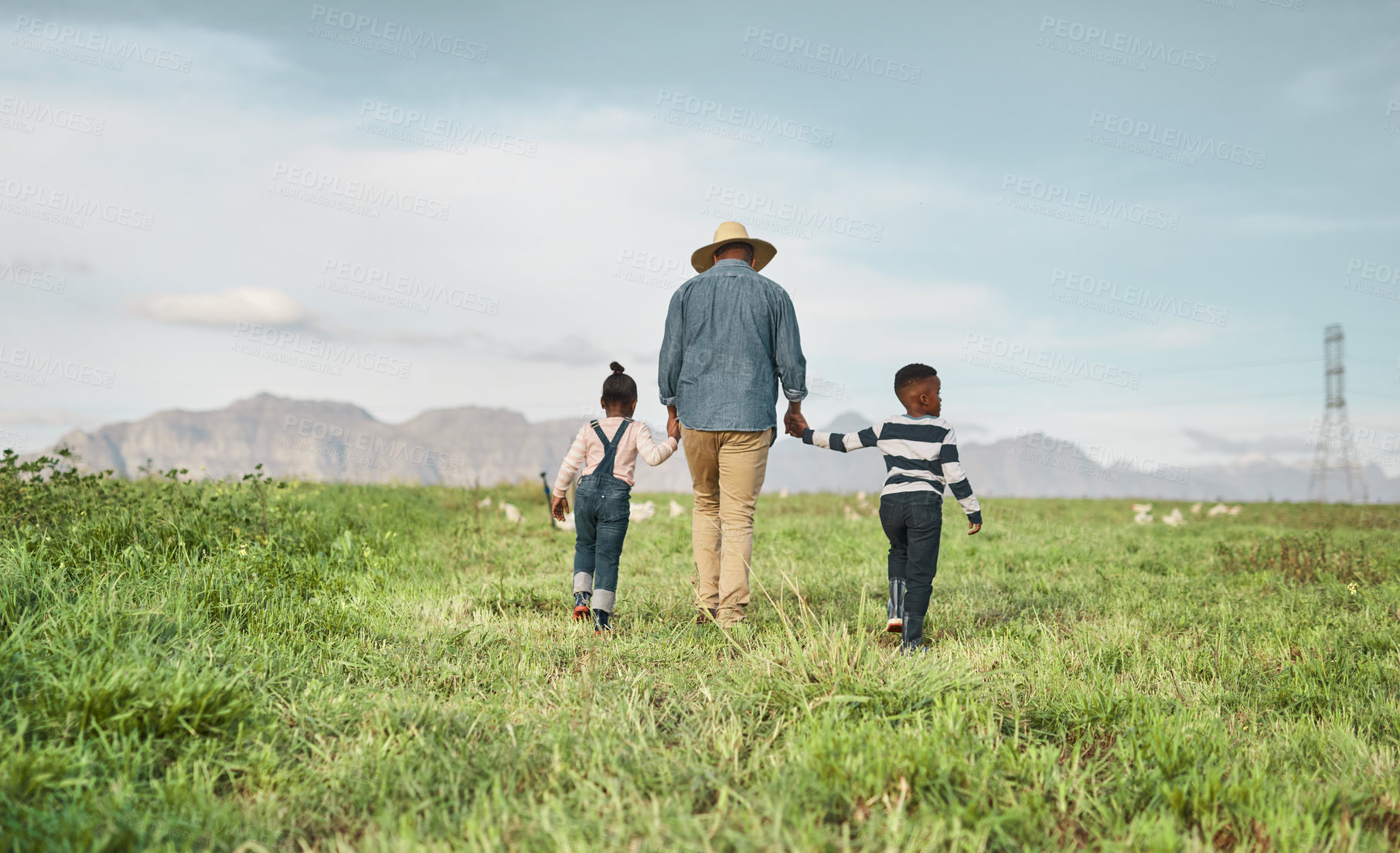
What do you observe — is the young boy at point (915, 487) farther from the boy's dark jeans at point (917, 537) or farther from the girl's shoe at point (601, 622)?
the girl's shoe at point (601, 622)

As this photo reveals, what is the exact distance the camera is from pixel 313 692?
135 inches

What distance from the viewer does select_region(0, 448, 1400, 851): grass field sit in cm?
248

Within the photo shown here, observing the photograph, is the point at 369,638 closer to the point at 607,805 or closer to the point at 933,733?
the point at 607,805

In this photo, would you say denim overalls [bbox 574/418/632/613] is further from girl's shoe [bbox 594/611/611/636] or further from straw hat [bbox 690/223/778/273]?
straw hat [bbox 690/223/778/273]

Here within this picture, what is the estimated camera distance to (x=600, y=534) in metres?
5.53

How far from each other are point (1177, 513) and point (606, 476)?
13399 millimetres

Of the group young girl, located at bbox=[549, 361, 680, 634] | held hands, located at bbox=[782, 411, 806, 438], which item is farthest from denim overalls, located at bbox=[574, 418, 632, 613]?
held hands, located at bbox=[782, 411, 806, 438]

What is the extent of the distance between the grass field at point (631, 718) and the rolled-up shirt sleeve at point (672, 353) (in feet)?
5.38

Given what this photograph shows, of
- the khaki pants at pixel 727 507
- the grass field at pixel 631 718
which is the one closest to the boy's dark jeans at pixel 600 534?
the grass field at pixel 631 718

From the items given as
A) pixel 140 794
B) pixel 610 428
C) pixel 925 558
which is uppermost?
pixel 610 428

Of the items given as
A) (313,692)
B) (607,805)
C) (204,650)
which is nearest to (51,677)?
(204,650)

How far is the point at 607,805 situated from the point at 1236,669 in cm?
389

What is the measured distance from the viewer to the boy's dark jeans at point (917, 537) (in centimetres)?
488

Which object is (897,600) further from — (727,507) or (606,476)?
(606,476)
